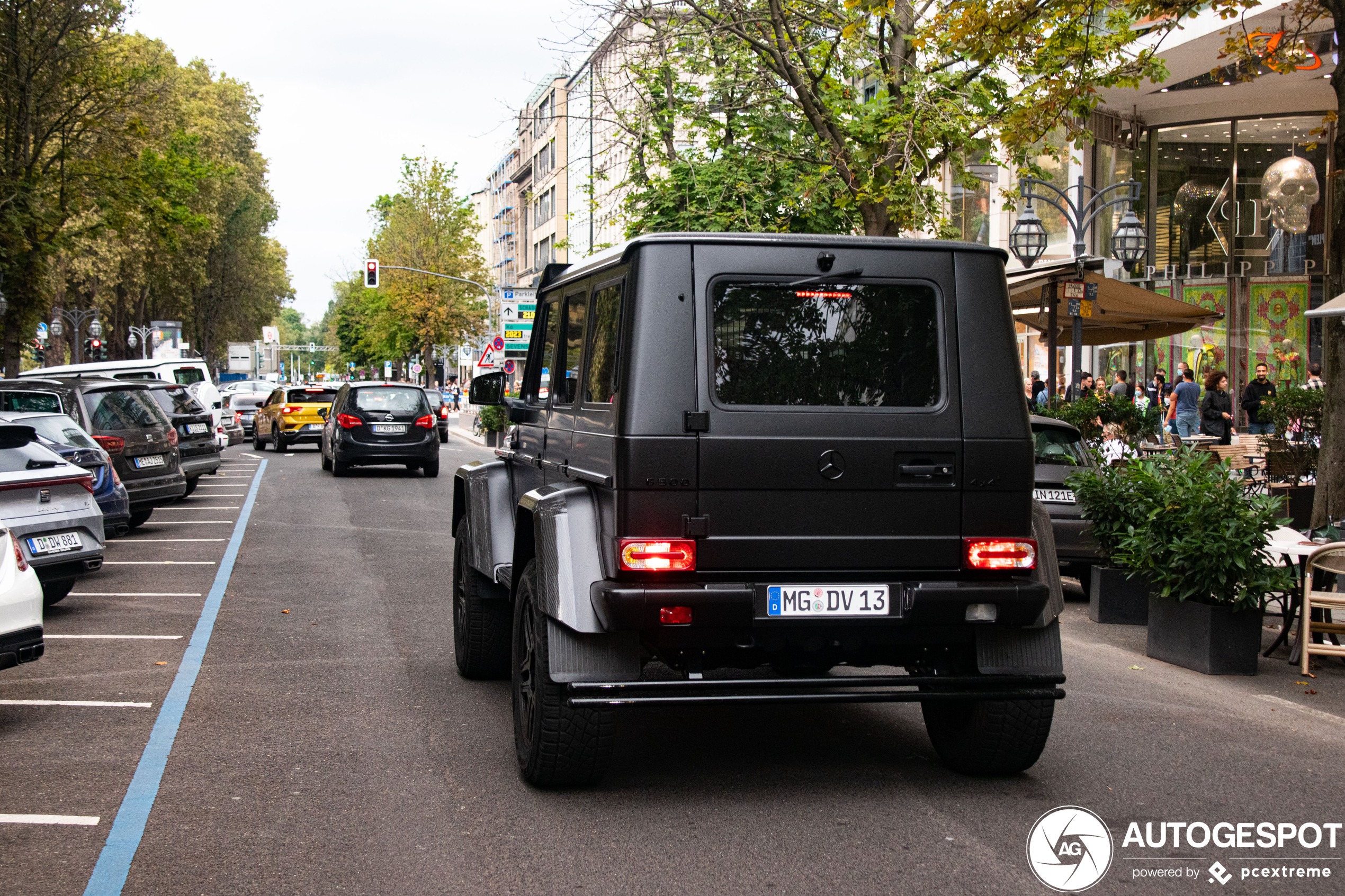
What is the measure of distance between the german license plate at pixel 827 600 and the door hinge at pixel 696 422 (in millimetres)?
643

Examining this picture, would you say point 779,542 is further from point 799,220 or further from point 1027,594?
point 799,220

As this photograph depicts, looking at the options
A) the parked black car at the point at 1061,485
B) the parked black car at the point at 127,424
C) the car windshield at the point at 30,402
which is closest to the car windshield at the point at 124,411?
the parked black car at the point at 127,424

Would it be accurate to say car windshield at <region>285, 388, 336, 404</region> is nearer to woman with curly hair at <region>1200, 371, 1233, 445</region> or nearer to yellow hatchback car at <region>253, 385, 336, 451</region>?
yellow hatchback car at <region>253, 385, 336, 451</region>

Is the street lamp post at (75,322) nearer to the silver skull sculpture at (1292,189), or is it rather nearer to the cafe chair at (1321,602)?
the silver skull sculpture at (1292,189)

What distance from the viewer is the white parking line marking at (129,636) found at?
9232 mm

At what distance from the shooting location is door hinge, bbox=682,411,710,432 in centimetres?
507

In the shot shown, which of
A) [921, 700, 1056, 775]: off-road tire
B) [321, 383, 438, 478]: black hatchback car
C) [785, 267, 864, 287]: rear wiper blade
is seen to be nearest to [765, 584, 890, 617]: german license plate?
[921, 700, 1056, 775]: off-road tire

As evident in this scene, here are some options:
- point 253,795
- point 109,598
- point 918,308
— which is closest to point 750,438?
point 918,308

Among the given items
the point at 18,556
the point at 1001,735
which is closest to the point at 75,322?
the point at 18,556

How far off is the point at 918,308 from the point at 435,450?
20750mm

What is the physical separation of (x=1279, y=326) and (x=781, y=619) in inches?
1056

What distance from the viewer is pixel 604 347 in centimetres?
564

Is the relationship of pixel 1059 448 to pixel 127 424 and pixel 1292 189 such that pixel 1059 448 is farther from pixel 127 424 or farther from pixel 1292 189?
pixel 127 424

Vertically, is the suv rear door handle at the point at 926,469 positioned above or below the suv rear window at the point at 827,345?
below
